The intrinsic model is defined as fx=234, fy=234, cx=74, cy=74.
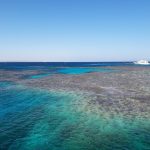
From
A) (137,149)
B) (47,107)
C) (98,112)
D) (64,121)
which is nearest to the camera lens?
(137,149)

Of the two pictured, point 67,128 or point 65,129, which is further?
point 67,128

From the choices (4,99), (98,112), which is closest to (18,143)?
(98,112)

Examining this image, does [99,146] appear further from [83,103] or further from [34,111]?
[83,103]

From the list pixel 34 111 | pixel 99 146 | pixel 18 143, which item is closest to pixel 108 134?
pixel 99 146

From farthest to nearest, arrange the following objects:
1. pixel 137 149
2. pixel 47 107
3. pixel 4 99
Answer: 1. pixel 4 99
2. pixel 47 107
3. pixel 137 149

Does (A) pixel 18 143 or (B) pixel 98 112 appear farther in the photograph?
(B) pixel 98 112

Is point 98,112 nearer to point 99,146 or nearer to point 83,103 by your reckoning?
point 83,103
